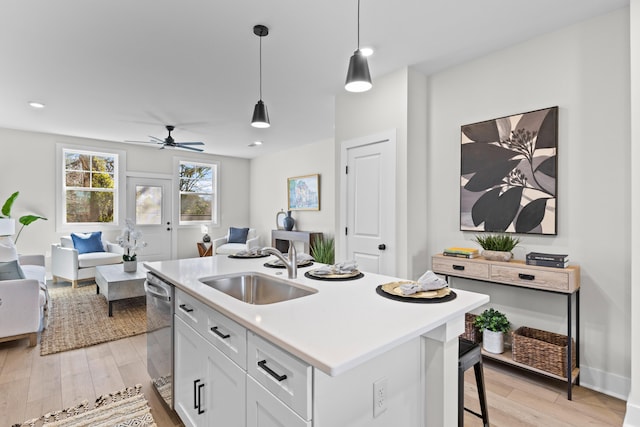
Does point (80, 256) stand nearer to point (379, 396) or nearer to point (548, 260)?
point (379, 396)

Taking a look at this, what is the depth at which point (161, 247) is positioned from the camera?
270 inches

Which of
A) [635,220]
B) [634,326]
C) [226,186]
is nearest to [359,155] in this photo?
[635,220]

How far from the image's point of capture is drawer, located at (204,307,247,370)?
1.23 m

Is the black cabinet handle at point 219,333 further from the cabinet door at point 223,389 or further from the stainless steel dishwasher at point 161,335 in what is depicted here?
the stainless steel dishwasher at point 161,335

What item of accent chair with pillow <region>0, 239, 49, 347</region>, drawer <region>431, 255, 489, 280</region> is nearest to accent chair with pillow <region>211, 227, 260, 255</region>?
accent chair with pillow <region>0, 239, 49, 347</region>

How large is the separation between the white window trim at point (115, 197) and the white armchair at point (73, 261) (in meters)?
0.40

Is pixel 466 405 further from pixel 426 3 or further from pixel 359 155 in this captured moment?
pixel 426 3

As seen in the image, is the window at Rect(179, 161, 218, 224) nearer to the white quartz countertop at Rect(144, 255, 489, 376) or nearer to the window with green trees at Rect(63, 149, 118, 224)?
the window with green trees at Rect(63, 149, 118, 224)

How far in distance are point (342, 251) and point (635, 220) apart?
2.36 m

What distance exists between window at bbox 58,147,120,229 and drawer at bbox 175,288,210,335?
537cm

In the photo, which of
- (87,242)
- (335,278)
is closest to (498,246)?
(335,278)

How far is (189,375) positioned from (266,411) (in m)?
0.77

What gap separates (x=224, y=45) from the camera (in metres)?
2.66

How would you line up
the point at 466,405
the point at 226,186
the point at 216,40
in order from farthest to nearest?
the point at 226,186 → the point at 216,40 → the point at 466,405
